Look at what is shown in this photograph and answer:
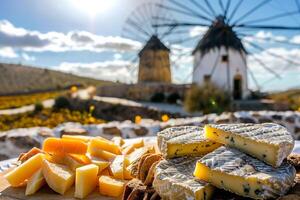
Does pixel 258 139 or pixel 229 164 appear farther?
pixel 258 139

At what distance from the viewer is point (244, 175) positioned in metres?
1.72

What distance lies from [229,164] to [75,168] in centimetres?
88

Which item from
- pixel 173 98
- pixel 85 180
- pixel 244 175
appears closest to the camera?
pixel 244 175

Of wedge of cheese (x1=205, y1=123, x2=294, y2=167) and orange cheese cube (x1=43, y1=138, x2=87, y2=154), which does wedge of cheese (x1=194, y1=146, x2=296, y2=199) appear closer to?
wedge of cheese (x1=205, y1=123, x2=294, y2=167)

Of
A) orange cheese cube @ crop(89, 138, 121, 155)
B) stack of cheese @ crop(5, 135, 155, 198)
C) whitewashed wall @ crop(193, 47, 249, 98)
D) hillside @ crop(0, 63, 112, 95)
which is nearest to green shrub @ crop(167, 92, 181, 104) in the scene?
whitewashed wall @ crop(193, 47, 249, 98)

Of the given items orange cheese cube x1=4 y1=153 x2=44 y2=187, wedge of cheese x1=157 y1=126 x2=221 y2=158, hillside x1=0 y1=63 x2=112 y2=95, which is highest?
hillside x1=0 y1=63 x2=112 y2=95

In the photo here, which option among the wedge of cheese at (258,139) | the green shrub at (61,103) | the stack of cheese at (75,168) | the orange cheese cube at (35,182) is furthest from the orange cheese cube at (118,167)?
the green shrub at (61,103)

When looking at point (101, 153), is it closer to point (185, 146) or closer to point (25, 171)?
point (25, 171)

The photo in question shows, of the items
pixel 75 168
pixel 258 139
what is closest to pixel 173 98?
pixel 75 168

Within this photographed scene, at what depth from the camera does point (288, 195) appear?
5.62 ft

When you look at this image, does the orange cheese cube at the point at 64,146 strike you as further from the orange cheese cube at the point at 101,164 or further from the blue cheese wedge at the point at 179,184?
the blue cheese wedge at the point at 179,184

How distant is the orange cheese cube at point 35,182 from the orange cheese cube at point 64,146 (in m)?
0.18

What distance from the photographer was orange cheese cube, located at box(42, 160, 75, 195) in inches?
86.6

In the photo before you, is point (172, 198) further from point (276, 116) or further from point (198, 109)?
point (198, 109)
